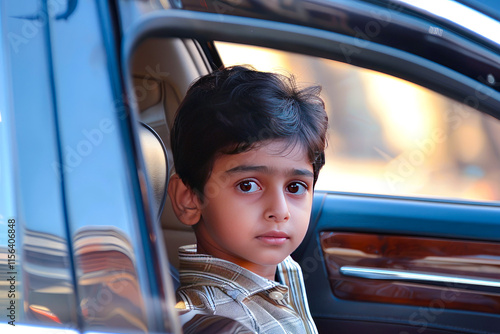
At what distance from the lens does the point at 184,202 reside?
1445mm

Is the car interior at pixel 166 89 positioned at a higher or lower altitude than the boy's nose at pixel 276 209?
higher

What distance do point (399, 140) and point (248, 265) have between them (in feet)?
10.5

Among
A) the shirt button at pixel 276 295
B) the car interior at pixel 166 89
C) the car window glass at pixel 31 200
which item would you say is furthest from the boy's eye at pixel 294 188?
the car window glass at pixel 31 200

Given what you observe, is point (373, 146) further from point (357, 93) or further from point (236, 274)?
point (236, 274)

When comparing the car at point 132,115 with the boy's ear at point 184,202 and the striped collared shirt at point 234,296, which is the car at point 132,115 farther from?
the striped collared shirt at point 234,296

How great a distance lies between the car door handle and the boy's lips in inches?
31.5

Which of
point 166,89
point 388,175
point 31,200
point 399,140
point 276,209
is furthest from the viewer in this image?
point 399,140

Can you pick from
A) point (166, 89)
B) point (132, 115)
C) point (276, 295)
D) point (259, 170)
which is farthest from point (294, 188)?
point (166, 89)

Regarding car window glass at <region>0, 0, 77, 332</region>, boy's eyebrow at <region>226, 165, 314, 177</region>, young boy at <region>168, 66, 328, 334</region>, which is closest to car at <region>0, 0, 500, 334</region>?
car window glass at <region>0, 0, 77, 332</region>

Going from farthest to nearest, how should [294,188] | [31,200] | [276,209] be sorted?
[294,188] → [276,209] → [31,200]

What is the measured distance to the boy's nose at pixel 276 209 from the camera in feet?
4.21

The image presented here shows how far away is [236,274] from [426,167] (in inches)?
118

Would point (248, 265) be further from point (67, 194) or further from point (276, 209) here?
point (67, 194)

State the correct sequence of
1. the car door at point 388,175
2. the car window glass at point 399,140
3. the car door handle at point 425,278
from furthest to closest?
the car window glass at point 399,140 < the car door handle at point 425,278 < the car door at point 388,175
